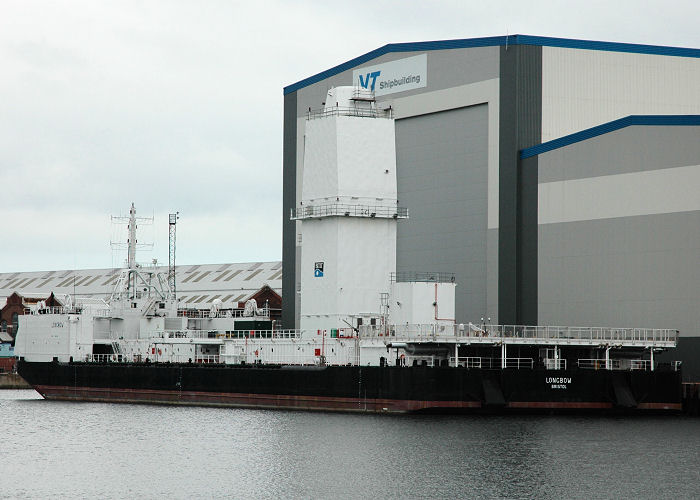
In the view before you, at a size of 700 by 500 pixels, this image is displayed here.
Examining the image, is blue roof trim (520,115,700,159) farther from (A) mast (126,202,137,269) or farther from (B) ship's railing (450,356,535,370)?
(A) mast (126,202,137,269)

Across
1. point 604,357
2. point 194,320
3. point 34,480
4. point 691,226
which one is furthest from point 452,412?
point 194,320

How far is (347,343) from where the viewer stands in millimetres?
65500

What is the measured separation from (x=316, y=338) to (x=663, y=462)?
90.5 feet

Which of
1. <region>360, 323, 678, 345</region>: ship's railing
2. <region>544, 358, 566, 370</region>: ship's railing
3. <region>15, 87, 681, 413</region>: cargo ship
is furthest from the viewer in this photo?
<region>544, 358, 566, 370</region>: ship's railing

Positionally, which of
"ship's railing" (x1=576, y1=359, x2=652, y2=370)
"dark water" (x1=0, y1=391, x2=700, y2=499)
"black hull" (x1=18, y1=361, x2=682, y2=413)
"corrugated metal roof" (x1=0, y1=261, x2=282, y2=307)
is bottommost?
"dark water" (x1=0, y1=391, x2=700, y2=499)

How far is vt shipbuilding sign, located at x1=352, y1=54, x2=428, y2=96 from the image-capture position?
88438 millimetres

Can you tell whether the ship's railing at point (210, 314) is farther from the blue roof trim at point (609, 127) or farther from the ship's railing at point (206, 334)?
the blue roof trim at point (609, 127)

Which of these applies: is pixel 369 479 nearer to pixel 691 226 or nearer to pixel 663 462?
pixel 663 462

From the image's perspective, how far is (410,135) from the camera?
8944 centimetres

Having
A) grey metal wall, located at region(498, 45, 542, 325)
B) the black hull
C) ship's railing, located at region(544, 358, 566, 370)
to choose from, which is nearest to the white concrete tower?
the black hull

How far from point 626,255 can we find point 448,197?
1785 centimetres

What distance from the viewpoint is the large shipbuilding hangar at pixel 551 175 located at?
69625 mm

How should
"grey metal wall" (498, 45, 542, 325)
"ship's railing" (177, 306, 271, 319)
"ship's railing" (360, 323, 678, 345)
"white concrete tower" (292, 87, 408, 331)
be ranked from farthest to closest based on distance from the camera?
1. "ship's railing" (177, 306, 271, 319)
2. "grey metal wall" (498, 45, 542, 325)
3. "white concrete tower" (292, 87, 408, 331)
4. "ship's railing" (360, 323, 678, 345)

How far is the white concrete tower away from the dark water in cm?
914
